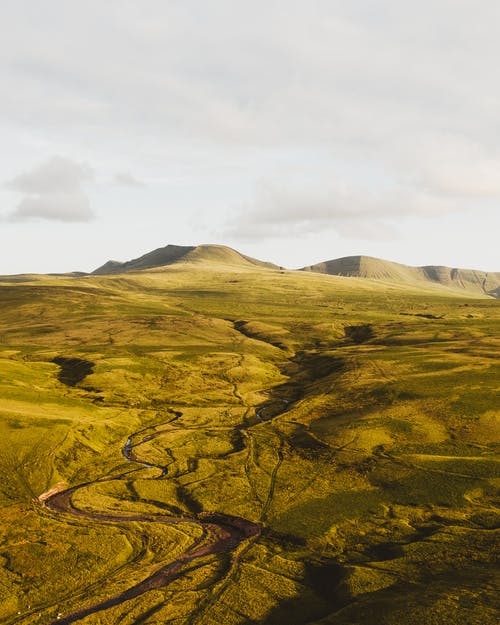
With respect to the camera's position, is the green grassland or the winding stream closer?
the green grassland

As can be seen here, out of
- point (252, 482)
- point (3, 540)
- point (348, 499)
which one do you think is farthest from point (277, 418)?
point (3, 540)

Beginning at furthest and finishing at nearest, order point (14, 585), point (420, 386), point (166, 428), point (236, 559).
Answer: point (420, 386) < point (166, 428) < point (236, 559) < point (14, 585)

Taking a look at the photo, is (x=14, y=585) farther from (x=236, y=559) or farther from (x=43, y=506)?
(x=236, y=559)

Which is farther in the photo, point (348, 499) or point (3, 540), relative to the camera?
point (348, 499)

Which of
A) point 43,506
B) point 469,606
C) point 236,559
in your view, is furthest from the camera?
point 43,506

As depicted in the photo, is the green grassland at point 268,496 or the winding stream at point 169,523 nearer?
the green grassland at point 268,496

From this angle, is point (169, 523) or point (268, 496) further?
point (268, 496)

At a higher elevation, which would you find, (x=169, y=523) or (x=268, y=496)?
(x=268, y=496)

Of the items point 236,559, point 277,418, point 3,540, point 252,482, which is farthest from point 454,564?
point 277,418

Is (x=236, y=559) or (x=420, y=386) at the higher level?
(x=420, y=386)
